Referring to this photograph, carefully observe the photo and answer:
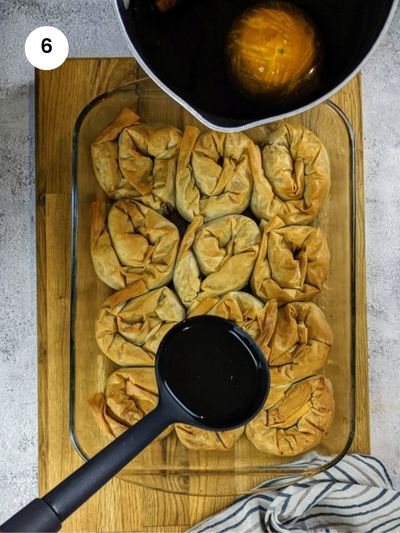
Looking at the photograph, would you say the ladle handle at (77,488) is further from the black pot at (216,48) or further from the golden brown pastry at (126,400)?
the black pot at (216,48)

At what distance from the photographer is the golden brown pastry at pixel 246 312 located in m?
0.76

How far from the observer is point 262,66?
21.7 inches

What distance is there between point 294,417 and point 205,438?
10cm

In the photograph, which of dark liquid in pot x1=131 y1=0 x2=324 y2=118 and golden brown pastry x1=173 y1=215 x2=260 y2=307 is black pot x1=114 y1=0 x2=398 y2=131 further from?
golden brown pastry x1=173 y1=215 x2=260 y2=307

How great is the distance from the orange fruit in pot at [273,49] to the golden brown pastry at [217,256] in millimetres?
246

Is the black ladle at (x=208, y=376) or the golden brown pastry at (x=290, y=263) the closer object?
the black ladle at (x=208, y=376)

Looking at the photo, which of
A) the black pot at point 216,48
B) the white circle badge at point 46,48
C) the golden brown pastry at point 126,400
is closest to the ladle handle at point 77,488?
the golden brown pastry at point 126,400

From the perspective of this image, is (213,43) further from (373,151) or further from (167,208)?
(373,151)

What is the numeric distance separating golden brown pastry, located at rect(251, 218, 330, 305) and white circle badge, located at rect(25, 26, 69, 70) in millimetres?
341

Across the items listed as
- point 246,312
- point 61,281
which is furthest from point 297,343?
point 61,281

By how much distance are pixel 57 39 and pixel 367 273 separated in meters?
0.50

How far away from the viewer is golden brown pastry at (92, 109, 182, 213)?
2.54 ft

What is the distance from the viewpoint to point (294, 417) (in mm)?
776

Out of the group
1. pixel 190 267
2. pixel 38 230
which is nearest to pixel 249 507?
pixel 190 267
